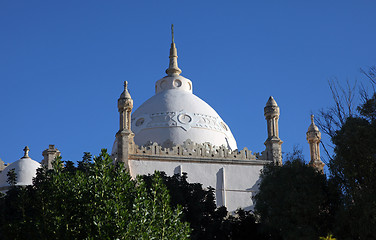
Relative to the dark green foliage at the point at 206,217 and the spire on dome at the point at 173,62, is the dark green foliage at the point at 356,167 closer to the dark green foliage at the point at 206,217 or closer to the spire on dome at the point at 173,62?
the dark green foliage at the point at 206,217

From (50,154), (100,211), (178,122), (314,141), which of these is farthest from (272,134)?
(100,211)

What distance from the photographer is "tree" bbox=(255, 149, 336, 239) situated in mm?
22172

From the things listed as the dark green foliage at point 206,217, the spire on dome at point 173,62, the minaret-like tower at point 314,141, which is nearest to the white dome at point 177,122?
the spire on dome at point 173,62

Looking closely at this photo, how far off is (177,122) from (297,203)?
12247mm

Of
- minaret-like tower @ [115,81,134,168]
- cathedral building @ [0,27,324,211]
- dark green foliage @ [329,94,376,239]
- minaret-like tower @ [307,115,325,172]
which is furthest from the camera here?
minaret-like tower @ [307,115,325,172]

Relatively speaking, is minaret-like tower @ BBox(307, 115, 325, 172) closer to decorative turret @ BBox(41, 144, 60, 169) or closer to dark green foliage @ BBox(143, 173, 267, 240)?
dark green foliage @ BBox(143, 173, 267, 240)

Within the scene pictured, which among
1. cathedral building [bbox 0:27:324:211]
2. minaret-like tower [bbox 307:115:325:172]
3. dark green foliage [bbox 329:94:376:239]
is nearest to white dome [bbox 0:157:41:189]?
cathedral building [bbox 0:27:324:211]

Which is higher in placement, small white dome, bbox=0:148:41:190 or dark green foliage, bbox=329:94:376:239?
small white dome, bbox=0:148:41:190

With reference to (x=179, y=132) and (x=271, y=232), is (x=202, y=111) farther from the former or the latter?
(x=271, y=232)

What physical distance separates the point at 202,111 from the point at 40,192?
1734 centimetres

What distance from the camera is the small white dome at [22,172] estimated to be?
33062mm

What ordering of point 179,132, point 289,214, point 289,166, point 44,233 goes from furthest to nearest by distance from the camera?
point 179,132 < point 289,166 < point 289,214 < point 44,233

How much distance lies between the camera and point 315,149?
111 ft

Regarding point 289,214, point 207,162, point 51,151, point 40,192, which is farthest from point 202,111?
point 40,192
